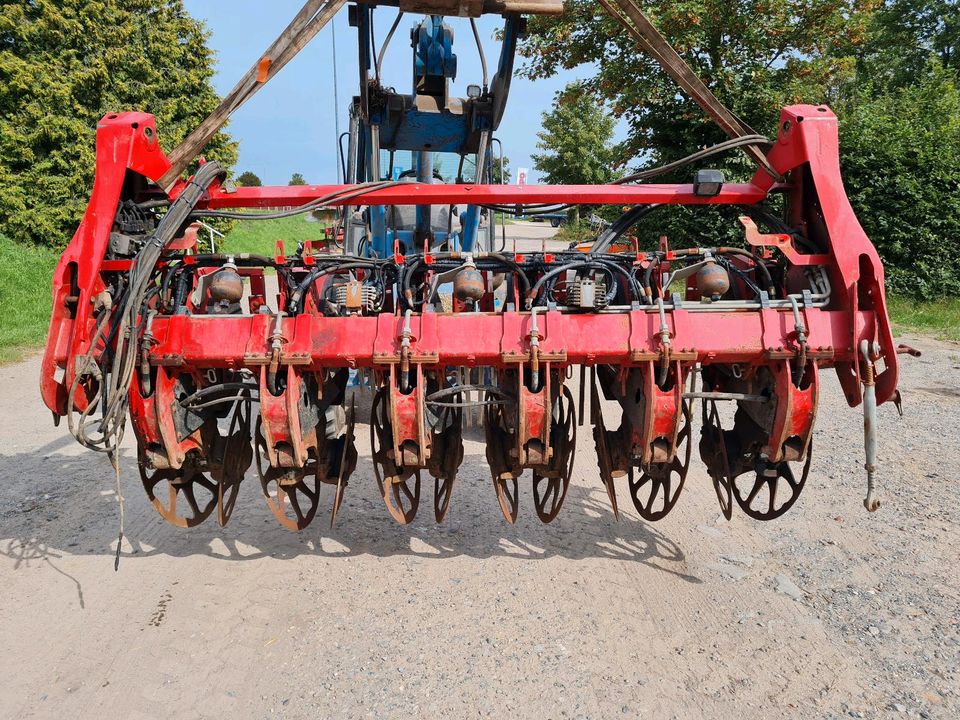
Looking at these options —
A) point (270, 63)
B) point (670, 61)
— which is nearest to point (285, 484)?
point (270, 63)

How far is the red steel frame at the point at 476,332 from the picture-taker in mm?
2721

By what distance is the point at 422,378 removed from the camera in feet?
9.18

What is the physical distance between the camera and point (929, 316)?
10812 mm

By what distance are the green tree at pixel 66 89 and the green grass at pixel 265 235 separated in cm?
461

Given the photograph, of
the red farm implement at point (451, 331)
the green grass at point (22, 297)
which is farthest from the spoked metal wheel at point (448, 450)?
the green grass at point (22, 297)

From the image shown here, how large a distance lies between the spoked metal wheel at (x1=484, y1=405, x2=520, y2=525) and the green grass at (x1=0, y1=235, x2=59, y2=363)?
837 cm

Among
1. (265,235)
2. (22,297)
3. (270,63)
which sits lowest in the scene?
(22,297)

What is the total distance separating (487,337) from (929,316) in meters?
10.7

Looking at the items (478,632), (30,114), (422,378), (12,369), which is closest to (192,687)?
(478,632)

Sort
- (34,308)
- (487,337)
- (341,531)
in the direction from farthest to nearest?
(34,308)
(341,531)
(487,337)

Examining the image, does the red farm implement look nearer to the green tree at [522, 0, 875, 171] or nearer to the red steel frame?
the red steel frame

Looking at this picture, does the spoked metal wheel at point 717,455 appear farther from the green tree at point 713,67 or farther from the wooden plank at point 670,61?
the green tree at point 713,67

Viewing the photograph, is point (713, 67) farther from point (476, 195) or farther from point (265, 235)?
point (265, 235)

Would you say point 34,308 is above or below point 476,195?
below
